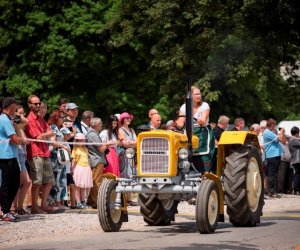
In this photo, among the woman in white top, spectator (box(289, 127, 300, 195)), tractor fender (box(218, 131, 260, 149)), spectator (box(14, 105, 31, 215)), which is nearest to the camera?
→ tractor fender (box(218, 131, 260, 149))

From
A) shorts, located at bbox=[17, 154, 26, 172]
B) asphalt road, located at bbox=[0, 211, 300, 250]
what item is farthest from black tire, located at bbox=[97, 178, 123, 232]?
shorts, located at bbox=[17, 154, 26, 172]

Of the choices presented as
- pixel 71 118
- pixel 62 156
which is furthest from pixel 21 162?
pixel 71 118

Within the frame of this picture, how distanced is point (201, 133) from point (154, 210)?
1.37 meters

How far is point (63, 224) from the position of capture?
1552 cm

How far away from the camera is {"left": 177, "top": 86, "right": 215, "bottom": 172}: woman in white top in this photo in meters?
15.1

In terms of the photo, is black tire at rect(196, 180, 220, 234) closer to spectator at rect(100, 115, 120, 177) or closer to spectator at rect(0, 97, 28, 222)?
spectator at rect(0, 97, 28, 222)

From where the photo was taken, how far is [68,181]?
62.8ft

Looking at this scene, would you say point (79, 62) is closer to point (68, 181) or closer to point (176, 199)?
point (68, 181)

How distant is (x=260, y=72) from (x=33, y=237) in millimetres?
14494

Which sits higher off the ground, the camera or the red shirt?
the camera

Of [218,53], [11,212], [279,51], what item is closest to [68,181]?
[11,212]

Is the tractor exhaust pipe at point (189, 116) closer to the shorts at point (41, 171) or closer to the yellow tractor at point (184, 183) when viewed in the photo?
the yellow tractor at point (184, 183)

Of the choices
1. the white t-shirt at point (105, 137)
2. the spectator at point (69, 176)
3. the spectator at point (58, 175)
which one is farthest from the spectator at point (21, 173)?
the white t-shirt at point (105, 137)

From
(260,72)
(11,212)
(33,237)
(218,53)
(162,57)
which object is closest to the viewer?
(33,237)
